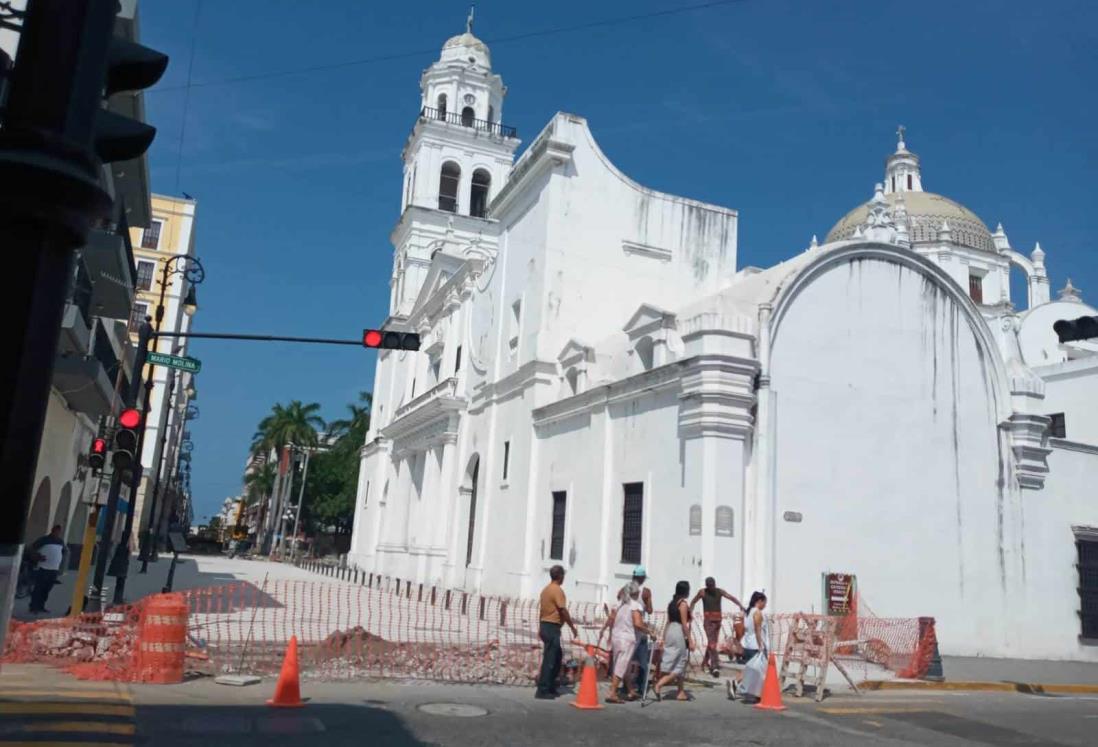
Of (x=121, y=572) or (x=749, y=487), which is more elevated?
(x=749, y=487)

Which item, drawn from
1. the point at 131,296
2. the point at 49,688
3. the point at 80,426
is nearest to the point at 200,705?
the point at 49,688

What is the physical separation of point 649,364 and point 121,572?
12.4 m

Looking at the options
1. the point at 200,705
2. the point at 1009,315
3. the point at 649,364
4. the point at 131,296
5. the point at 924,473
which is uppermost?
the point at 1009,315

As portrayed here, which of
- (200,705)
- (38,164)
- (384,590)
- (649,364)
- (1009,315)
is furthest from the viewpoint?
(1009,315)

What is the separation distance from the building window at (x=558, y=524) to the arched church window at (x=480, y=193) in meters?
27.0

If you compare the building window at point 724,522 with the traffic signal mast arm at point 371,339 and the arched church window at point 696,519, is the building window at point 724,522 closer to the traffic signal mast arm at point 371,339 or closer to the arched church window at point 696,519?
the arched church window at point 696,519

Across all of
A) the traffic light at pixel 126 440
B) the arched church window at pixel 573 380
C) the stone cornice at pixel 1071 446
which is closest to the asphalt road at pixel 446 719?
the traffic light at pixel 126 440

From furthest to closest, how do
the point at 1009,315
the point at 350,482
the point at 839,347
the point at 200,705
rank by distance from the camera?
1. the point at 350,482
2. the point at 1009,315
3. the point at 839,347
4. the point at 200,705

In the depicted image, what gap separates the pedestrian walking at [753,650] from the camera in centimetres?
1122

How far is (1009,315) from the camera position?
4459 cm

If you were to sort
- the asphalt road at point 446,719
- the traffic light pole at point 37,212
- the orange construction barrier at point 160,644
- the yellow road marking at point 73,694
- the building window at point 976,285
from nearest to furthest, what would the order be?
the traffic light pole at point 37,212 < the asphalt road at point 446,719 < the yellow road marking at point 73,694 < the orange construction barrier at point 160,644 < the building window at point 976,285

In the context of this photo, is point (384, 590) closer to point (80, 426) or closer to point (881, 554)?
point (80, 426)

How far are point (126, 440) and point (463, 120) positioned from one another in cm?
3810

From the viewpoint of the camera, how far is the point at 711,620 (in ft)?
46.8
